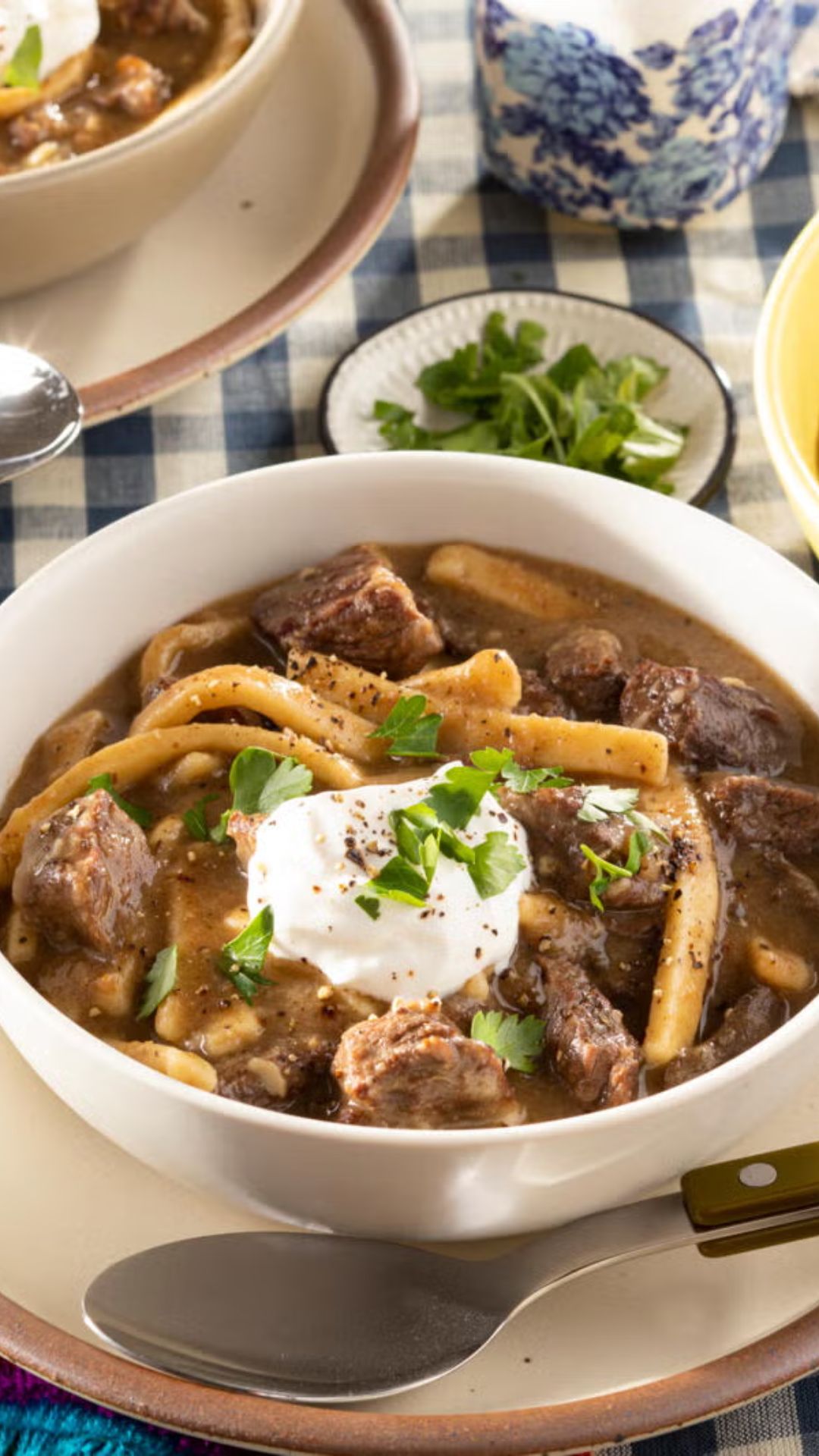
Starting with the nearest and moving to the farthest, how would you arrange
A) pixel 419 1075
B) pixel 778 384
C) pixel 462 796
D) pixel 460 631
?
pixel 419 1075 → pixel 462 796 → pixel 460 631 → pixel 778 384

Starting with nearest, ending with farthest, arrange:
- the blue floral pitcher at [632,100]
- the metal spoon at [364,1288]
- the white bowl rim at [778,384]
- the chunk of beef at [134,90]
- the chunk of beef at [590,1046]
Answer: the metal spoon at [364,1288]
the chunk of beef at [590,1046]
the white bowl rim at [778,384]
the chunk of beef at [134,90]
the blue floral pitcher at [632,100]

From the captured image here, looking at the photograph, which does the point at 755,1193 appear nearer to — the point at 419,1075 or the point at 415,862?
the point at 419,1075

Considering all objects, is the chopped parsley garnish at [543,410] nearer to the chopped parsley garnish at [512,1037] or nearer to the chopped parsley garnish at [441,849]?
the chopped parsley garnish at [441,849]

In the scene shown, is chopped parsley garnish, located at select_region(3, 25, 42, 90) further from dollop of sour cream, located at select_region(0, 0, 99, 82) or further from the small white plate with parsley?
the small white plate with parsley

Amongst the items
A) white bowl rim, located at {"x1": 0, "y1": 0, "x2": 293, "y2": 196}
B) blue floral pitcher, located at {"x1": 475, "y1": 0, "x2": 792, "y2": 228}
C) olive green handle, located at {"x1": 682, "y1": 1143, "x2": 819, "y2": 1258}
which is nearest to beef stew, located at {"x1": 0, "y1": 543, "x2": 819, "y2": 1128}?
olive green handle, located at {"x1": 682, "y1": 1143, "x2": 819, "y2": 1258}

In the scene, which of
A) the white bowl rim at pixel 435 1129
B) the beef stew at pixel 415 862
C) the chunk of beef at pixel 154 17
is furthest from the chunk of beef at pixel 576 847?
the chunk of beef at pixel 154 17

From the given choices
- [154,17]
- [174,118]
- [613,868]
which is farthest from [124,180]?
[613,868]

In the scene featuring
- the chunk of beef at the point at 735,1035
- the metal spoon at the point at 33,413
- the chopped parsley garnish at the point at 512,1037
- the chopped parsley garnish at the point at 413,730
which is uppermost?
the metal spoon at the point at 33,413
